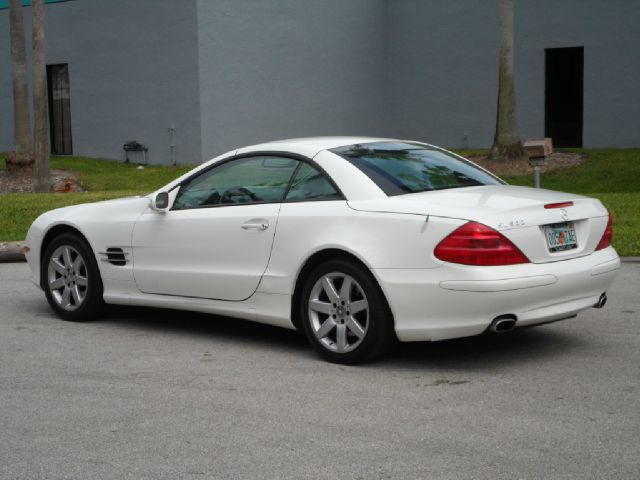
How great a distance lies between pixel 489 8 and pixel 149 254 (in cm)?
2220

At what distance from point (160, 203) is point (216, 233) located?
65cm

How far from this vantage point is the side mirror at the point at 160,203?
7.68 m

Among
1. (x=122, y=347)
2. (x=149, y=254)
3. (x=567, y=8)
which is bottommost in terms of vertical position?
(x=122, y=347)

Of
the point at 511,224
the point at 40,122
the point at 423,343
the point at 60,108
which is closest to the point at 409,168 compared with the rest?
the point at 511,224

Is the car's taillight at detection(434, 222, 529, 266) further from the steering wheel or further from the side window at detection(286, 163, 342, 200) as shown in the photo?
the steering wheel

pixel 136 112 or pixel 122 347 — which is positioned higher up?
pixel 136 112

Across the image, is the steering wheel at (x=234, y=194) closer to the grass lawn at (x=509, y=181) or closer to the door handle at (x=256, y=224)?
the door handle at (x=256, y=224)

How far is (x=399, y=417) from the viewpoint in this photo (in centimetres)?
541

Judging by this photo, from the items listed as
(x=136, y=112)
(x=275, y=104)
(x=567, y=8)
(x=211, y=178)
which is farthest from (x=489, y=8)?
(x=211, y=178)

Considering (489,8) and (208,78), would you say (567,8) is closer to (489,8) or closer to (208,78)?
(489,8)

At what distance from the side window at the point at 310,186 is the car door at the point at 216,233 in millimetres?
87

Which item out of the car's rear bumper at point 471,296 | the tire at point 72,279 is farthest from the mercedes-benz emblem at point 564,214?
the tire at point 72,279

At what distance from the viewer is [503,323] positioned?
616 cm

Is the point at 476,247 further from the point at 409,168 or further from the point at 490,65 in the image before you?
the point at 490,65
